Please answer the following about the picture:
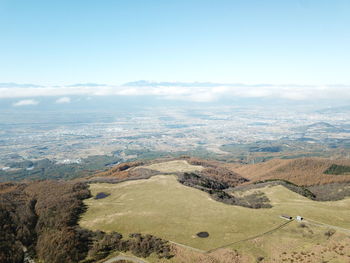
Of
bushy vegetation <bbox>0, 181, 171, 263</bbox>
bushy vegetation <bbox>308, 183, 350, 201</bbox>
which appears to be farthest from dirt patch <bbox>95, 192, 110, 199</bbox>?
bushy vegetation <bbox>308, 183, 350, 201</bbox>

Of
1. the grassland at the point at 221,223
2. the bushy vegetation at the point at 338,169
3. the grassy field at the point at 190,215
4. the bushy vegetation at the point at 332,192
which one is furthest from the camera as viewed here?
the bushy vegetation at the point at 338,169

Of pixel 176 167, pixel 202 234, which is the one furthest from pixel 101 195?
pixel 176 167

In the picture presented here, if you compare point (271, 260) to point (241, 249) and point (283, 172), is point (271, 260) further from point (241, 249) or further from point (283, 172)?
point (283, 172)

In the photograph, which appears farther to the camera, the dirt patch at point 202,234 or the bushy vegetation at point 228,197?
the bushy vegetation at point 228,197

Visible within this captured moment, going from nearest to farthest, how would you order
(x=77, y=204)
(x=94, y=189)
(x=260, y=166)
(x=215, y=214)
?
(x=215, y=214), (x=77, y=204), (x=94, y=189), (x=260, y=166)

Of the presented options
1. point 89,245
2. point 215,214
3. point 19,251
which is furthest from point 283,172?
point 19,251

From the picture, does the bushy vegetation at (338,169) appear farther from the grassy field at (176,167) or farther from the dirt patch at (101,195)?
the dirt patch at (101,195)

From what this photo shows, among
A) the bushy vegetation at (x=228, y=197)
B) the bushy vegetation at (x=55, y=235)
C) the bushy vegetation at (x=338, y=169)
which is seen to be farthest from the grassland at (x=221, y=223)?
the bushy vegetation at (x=338, y=169)

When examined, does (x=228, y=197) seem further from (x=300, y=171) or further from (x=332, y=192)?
(x=300, y=171)

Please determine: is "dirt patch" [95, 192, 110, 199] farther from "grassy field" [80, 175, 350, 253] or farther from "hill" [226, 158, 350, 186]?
"hill" [226, 158, 350, 186]
